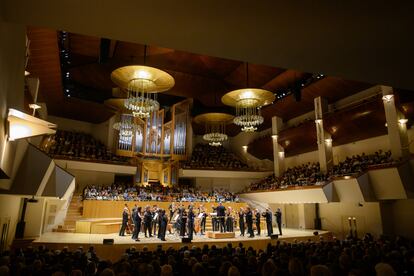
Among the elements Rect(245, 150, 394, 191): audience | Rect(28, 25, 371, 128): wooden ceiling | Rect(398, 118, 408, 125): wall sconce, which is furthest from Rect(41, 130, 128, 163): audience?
Rect(398, 118, 408, 125): wall sconce

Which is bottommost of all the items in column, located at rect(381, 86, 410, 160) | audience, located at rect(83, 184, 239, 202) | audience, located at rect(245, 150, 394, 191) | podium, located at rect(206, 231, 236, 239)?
podium, located at rect(206, 231, 236, 239)

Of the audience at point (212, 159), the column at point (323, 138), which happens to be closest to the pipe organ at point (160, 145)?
the audience at point (212, 159)

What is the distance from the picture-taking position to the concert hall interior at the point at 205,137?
2.98 m

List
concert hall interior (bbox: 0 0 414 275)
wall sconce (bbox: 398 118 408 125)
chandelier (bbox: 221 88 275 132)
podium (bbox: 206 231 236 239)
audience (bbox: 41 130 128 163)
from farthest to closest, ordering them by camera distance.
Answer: audience (bbox: 41 130 128 163)
wall sconce (bbox: 398 118 408 125)
chandelier (bbox: 221 88 275 132)
podium (bbox: 206 231 236 239)
concert hall interior (bbox: 0 0 414 275)

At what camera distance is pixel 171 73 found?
15.5 metres

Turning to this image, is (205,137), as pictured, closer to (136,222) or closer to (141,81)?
(141,81)

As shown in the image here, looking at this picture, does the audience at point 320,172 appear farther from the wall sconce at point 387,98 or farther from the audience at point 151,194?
the audience at point 151,194

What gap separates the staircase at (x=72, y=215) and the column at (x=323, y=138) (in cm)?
1220

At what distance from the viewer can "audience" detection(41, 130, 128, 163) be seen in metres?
15.9

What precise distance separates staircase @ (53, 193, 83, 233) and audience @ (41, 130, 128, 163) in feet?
7.53

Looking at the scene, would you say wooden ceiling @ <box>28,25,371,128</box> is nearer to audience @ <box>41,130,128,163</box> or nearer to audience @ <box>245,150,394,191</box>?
audience @ <box>41,130,128,163</box>

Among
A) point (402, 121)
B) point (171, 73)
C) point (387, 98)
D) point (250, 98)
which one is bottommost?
point (402, 121)

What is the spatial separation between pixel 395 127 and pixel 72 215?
14.3 meters

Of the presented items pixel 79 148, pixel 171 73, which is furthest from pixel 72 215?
pixel 171 73
